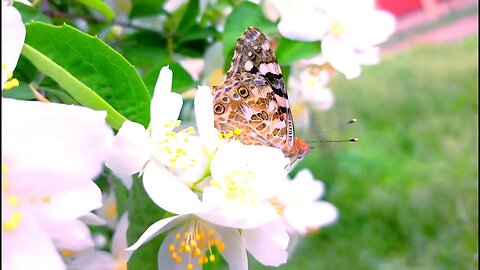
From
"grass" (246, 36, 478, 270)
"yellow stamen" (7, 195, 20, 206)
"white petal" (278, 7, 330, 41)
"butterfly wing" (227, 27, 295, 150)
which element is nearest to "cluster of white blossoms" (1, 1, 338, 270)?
"yellow stamen" (7, 195, 20, 206)

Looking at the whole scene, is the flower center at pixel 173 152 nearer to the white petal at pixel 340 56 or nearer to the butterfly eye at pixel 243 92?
the butterfly eye at pixel 243 92

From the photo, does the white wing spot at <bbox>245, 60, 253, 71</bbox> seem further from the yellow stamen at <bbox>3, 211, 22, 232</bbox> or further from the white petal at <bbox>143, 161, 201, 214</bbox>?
the yellow stamen at <bbox>3, 211, 22, 232</bbox>

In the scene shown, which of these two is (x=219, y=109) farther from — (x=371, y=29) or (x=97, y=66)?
(x=371, y=29)

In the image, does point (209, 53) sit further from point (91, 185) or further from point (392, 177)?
point (392, 177)

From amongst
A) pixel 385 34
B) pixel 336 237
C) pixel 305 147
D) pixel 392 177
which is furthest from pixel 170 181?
pixel 392 177

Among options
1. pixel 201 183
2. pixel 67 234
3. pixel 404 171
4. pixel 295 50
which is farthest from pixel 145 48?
pixel 404 171

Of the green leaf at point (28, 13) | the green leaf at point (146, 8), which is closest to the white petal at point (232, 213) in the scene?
the green leaf at point (28, 13)
